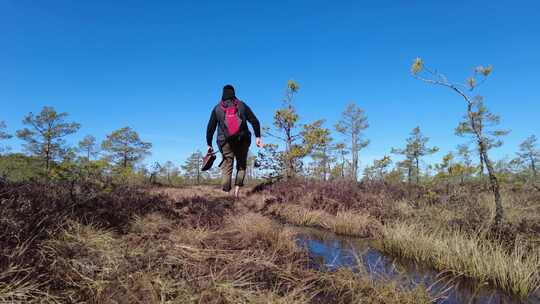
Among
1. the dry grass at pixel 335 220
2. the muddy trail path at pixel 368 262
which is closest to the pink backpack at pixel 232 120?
the muddy trail path at pixel 368 262

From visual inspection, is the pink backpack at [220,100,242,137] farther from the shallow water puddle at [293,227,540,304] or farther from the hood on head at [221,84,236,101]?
the shallow water puddle at [293,227,540,304]

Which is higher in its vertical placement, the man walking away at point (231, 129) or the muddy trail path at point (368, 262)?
the man walking away at point (231, 129)

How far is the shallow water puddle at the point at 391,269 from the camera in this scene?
2010 mm

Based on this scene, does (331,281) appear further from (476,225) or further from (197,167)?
(197,167)

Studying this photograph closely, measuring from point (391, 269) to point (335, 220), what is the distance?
214cm

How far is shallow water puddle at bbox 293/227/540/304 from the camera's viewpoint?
201 centimetres

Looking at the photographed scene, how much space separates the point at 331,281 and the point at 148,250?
1.52 m

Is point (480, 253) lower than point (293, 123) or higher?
lower

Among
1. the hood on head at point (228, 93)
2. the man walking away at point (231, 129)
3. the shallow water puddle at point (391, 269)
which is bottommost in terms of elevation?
the shallow water puddle at point (391, 269)

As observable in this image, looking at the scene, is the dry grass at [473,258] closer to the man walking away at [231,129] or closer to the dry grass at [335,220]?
the dry grass at [335,220]

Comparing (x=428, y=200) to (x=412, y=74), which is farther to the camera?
(x=428, y=200)

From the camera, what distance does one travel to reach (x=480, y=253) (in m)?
2.56

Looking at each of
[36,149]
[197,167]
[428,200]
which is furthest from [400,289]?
[197,167]

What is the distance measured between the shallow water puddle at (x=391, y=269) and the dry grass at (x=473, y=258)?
0.40ft
